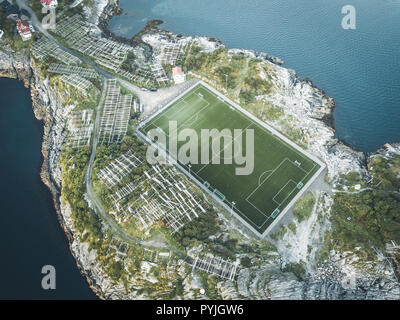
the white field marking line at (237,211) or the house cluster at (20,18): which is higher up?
the house cluster at (20,18)

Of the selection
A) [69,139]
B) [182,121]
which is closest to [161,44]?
[182,121]

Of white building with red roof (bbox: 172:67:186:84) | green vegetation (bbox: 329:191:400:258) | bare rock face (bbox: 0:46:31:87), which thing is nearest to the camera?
green vegetation (bbox: 329:191:400:258)

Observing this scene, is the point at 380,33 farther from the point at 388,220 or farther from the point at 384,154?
the point at 388,220

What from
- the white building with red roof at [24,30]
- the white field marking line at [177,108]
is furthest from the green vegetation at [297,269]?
the white building with red roof at [24,30]

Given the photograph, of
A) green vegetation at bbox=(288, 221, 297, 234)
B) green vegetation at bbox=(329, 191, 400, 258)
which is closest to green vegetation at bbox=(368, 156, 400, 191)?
green vegetation at bbox=(329, 191, 400, 258)

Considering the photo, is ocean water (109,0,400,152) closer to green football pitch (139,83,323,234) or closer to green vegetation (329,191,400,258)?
green vegetation (329,191,400,258)

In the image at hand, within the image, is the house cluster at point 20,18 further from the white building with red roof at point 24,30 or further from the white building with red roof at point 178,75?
the white building with red roof at point 178,75
